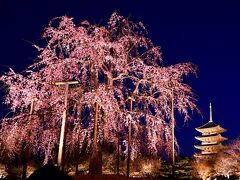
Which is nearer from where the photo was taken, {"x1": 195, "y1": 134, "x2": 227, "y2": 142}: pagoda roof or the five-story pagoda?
the five-story pagoda

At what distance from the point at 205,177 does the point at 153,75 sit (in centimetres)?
1440

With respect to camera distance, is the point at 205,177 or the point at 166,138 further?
the point at 205,177

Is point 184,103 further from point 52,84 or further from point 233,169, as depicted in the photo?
point 233,169

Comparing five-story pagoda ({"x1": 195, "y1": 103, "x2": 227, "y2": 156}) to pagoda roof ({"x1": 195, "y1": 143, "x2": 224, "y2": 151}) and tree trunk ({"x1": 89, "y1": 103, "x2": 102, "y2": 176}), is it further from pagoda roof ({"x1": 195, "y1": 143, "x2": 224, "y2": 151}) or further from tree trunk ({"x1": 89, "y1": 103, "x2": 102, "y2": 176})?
tree trunk ({"x1": 89, "y1": 103, "x2": 102, "y2": 176})

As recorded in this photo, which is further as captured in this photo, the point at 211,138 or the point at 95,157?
the point at 211,138

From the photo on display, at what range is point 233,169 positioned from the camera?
28.3 metres

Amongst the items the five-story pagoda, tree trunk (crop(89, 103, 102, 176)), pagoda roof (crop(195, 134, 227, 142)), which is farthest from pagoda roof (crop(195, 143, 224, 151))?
tree trunk (crop(89, 103, 102, 176))

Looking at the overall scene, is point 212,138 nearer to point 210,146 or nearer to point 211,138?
point 211,138

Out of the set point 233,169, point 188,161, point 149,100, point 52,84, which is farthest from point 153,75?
point 188,161

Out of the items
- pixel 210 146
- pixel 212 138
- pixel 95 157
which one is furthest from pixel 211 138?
pixel 95 157

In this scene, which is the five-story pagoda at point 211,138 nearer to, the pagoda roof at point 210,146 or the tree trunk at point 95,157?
the pagoda roof at point 210,146

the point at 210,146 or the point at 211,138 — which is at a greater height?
the point at 211,138

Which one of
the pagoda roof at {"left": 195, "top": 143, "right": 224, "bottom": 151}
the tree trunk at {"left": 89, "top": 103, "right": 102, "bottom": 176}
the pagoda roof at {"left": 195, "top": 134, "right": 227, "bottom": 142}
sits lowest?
the tree trunk at {"left": 89, "top": 103, "right": 102, "bottom": 176}

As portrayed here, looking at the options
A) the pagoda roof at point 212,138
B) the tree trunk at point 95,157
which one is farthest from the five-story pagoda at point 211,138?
the tree trunk at point 95,157
